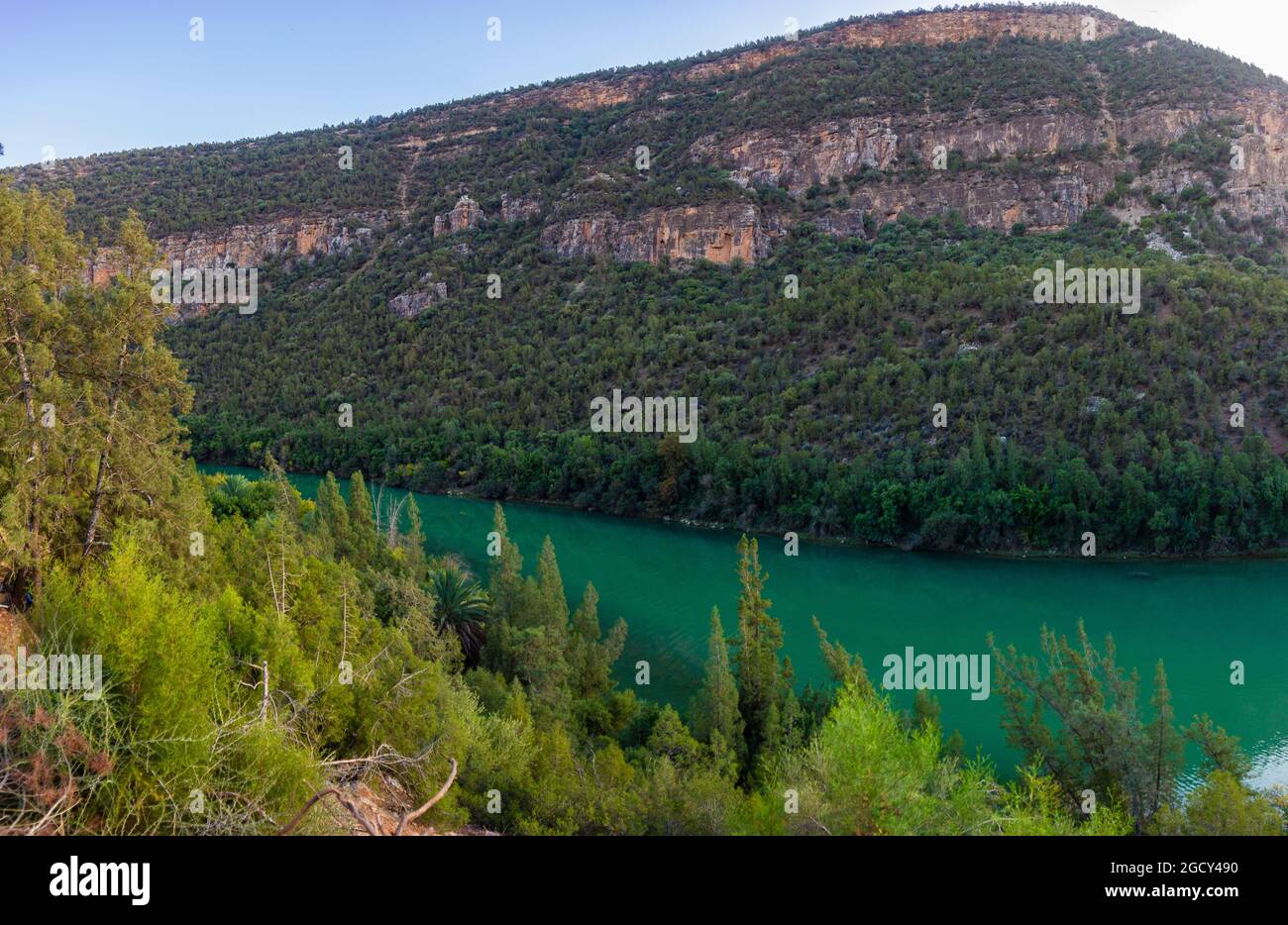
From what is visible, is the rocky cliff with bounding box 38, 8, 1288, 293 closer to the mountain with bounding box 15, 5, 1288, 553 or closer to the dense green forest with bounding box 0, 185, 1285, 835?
the mountain with bounding box 15, 5, 1288, 553

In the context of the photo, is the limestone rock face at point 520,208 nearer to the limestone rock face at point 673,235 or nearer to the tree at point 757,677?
the limestone rock face at point 673,235

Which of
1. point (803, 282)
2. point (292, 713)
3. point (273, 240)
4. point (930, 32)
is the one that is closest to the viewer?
point (292, 713)

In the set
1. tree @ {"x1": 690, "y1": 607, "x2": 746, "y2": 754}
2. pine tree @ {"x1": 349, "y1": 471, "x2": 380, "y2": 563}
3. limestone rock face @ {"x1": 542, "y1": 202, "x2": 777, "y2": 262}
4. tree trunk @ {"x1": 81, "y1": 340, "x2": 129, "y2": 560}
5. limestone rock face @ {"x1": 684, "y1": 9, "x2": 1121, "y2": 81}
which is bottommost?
tree @ {"x1": 690, "y1": 607, "x2": 746, "y2": 754}

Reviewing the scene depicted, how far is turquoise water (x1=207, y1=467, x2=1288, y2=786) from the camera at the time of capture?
1798cm

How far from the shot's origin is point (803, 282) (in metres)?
50.3

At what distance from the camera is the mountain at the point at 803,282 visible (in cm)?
3133

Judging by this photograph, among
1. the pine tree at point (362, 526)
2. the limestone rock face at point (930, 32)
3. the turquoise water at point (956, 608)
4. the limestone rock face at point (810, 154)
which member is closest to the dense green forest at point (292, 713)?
the pine tree at point (362, 526)

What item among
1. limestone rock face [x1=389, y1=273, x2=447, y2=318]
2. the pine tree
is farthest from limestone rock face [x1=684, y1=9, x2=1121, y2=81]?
the pine tree

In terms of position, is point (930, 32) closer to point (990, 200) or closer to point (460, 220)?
point (990, 200)

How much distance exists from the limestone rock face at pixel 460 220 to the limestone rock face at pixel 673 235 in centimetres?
952

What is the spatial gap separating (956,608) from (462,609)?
17.2m

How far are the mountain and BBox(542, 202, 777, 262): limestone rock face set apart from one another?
27cm

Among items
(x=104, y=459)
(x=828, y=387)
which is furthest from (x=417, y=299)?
(x=104, y=459)
